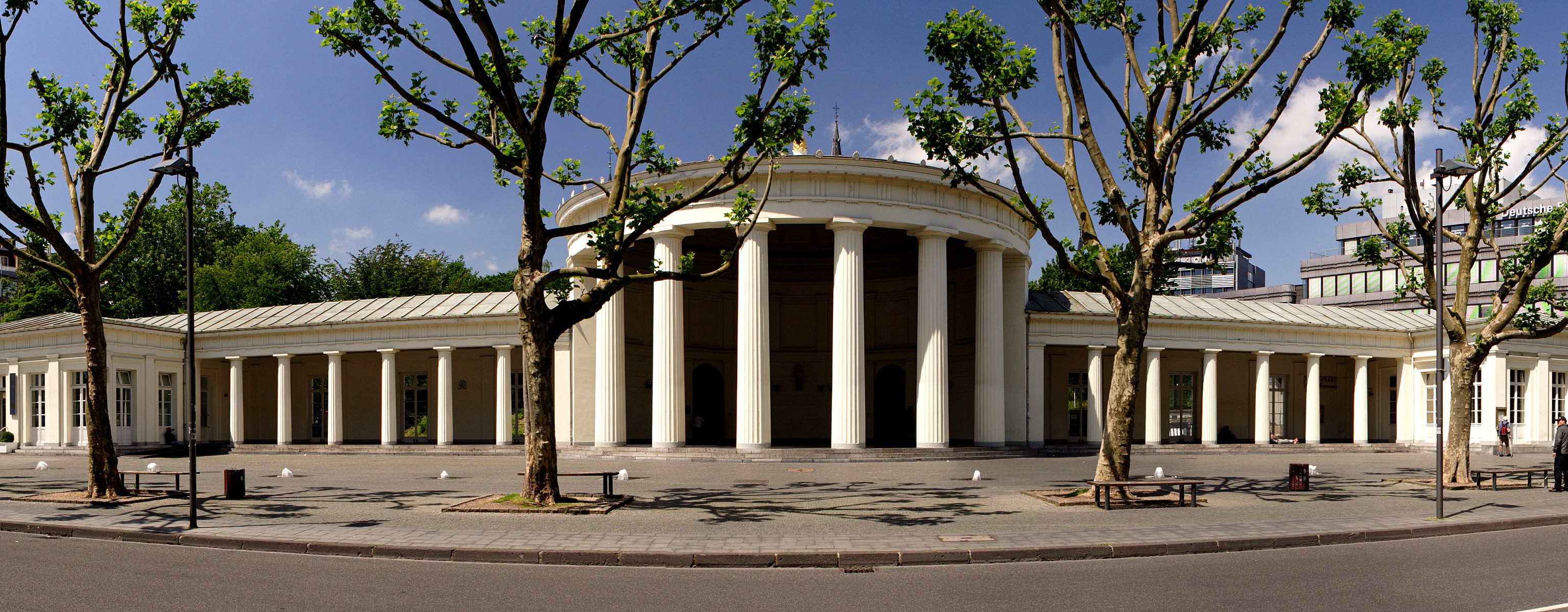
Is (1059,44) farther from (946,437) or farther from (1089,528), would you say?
(946,437)

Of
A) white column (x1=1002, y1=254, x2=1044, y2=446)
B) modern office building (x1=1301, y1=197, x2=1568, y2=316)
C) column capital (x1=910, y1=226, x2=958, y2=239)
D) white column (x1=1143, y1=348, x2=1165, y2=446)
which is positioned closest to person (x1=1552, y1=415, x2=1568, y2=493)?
white column (x1=1002, y1=254, x2=1044, y2=446)

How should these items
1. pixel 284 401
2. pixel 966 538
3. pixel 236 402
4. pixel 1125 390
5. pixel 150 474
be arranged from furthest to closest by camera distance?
pixel 236 402 → pixel 284 401 → pixel 150 474 → pixel 1125 390 → pixel 966 538

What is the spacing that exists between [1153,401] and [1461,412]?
47.8ft

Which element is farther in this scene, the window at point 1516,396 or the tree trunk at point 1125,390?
the window at point 1516,396

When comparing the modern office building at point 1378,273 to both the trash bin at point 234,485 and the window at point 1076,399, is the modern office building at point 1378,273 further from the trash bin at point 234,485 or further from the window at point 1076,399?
the trash bin at point 234,485

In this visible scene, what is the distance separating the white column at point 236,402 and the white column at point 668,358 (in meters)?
18.1

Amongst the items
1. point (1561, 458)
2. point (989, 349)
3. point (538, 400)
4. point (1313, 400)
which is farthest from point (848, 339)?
point (1313, 400)

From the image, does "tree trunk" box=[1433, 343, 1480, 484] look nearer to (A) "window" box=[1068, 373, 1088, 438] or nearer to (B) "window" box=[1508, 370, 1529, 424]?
(A) "window" box=[1068, 373, 1088, 438]

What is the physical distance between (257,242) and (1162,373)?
57.1 meters

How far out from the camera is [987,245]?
3162 cm

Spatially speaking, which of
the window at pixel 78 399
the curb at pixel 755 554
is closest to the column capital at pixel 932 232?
the curb at pixel 755 554

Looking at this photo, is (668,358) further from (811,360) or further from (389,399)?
(389,399)

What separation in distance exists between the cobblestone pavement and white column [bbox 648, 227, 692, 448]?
4.93m

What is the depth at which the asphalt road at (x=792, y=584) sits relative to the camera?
850 centimetres
